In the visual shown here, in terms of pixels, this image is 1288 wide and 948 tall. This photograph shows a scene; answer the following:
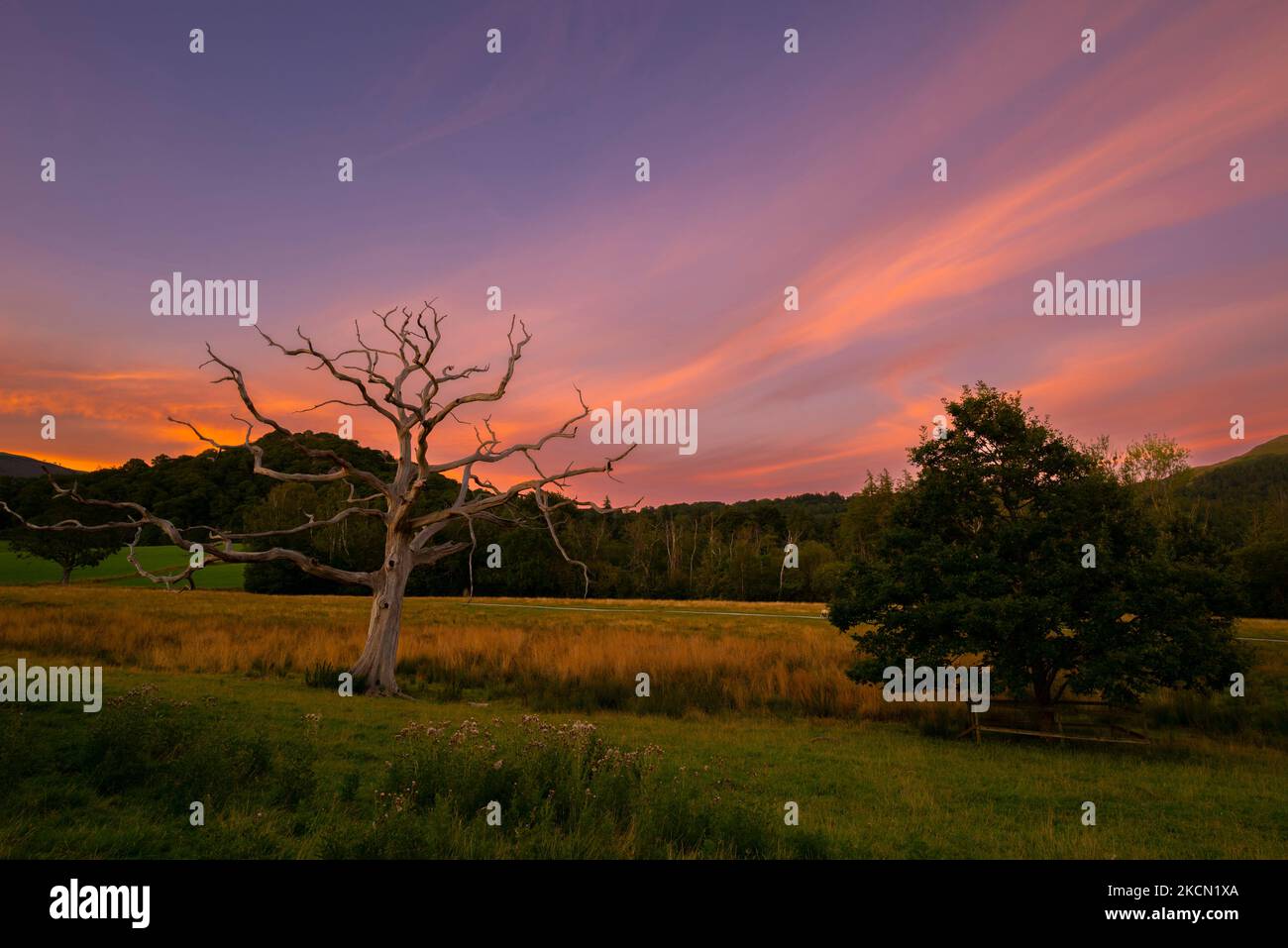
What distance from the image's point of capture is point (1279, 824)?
873cm

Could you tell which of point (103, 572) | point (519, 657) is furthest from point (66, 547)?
point (519, 657)

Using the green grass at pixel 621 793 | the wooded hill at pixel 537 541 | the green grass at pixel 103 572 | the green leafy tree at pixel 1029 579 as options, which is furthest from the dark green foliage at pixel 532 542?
the green grass at pixel 621 793

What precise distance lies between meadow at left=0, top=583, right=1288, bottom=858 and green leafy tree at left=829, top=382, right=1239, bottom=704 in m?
1.77

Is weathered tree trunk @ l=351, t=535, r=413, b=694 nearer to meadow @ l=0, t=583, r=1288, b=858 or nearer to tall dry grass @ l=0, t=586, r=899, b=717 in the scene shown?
meadow @ l=0, t=583, r=1288, b=858

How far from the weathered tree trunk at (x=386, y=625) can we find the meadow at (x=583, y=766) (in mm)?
1019

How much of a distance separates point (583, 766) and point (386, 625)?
35.2 ft

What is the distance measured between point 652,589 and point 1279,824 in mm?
86770

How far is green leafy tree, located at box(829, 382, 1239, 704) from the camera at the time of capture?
495 inches

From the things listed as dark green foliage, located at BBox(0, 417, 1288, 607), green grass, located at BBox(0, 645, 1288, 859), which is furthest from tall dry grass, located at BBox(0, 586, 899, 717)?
dark green foliage, located at BBox(0, 417, 1288, 607)

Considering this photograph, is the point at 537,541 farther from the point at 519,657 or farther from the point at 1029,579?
the point at 1029,579

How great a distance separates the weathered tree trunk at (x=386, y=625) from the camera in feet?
53.3

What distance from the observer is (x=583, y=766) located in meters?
7.52
